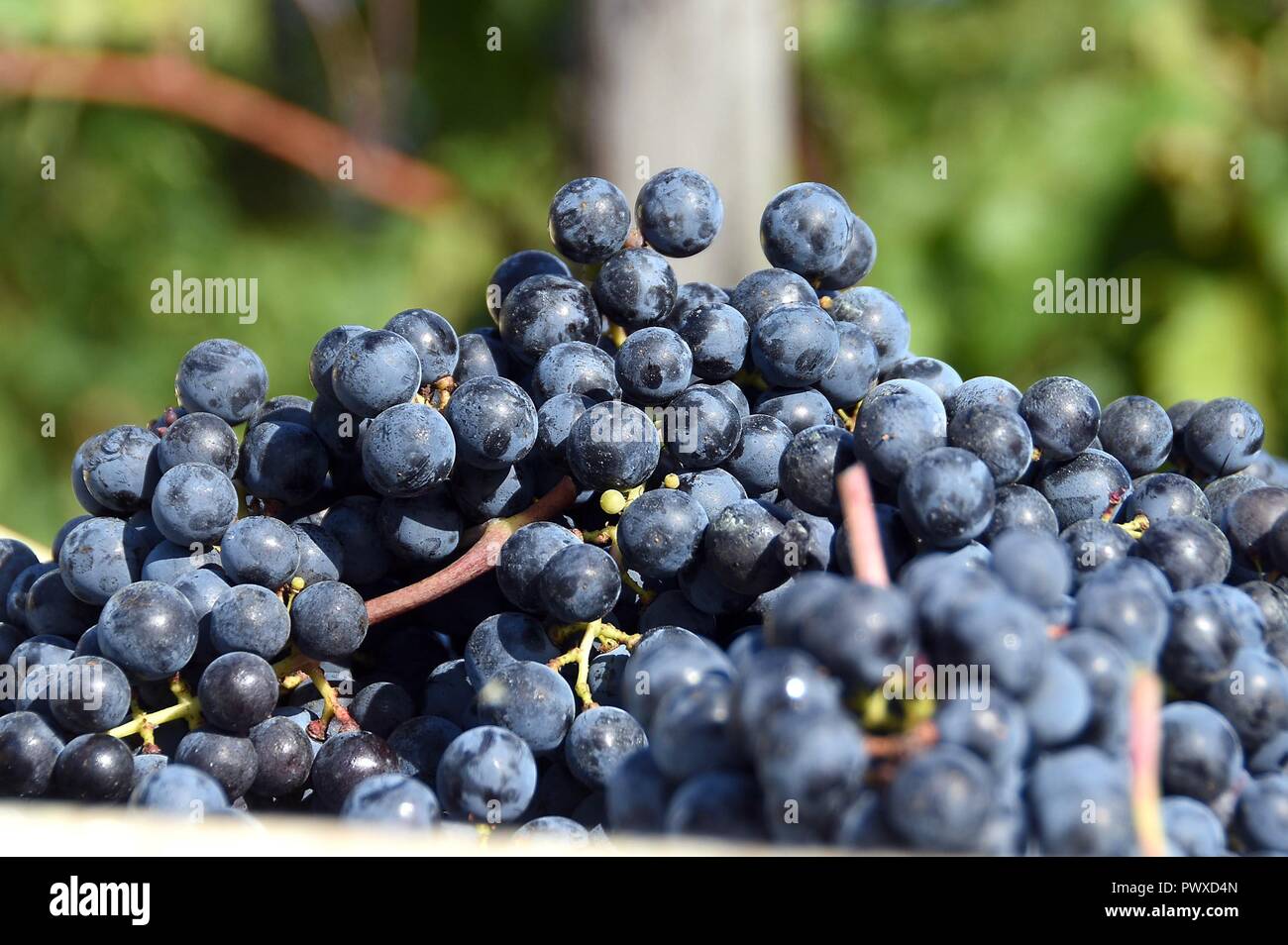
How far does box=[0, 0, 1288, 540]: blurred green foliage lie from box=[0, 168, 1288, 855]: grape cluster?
6.66 feet

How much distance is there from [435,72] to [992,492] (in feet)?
12.3

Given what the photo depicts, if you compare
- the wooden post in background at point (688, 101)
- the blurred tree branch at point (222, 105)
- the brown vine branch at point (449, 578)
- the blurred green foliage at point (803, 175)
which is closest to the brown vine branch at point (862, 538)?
the brown vine branch at point (449, 578)

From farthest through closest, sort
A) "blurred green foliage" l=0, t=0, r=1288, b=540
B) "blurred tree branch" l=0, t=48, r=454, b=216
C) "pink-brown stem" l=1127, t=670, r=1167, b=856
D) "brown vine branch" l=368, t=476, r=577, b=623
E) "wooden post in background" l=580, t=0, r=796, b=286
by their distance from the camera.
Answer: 1. "blurred tree branch" l=0, t=48, r=454, b=216
2. "blurred green foliage" l=0, t=0, r=1288, b=540
3. "wooden post in background" l=580, t=0, r=796, b=286
4. "brown vine branch" l=368, t=476, r=577, b=623
5. "pink-brown stem" l=1127, t=670, r=1167, b=856

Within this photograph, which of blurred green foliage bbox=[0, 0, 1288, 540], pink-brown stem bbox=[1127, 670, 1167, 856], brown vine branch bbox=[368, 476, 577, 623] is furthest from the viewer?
blurred green foliage bbox=[0, 0, 1288, 540]

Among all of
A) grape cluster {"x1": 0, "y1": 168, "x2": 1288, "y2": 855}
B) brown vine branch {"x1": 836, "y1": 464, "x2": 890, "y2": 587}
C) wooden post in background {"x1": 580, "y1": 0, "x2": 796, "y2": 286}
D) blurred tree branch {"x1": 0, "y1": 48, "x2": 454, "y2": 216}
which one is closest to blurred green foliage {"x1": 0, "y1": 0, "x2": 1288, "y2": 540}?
blurred tree branch {"x1": 0, "y1": 48, "x2": 454, "y2": 216}

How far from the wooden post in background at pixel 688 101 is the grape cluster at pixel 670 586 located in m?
1.66

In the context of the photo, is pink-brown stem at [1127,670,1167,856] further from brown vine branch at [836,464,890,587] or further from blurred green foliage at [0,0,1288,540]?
blurred green foliage at [0,0,1288,540]

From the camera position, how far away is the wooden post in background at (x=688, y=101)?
2.33 meters

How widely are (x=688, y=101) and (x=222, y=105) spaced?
1.49 metres

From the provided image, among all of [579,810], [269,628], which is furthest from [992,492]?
[269,628]

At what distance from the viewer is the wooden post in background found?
233 cm

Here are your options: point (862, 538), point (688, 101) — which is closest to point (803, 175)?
point (688, 101)

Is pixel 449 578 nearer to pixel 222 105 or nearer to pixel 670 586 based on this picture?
pixel 670 586

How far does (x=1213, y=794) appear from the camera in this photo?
0.44 meters
